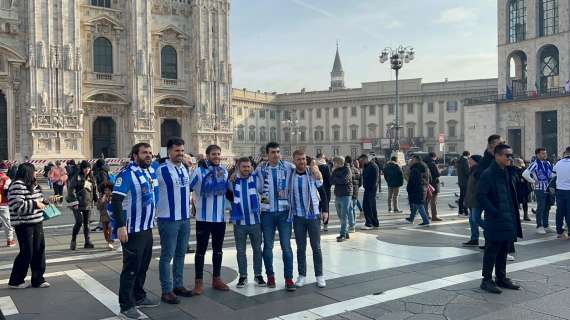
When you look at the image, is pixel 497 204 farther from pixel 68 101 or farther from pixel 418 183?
pixel 68 101

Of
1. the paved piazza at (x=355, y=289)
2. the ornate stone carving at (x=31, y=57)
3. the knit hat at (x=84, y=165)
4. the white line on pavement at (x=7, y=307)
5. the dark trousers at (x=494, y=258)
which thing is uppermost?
the ornate stone carving at (x=31, y=57)

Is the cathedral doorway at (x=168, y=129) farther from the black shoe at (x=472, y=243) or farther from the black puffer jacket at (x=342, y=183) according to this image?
the black shoe at (x=472, y=243)

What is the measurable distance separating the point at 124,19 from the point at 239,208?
34.6 meters

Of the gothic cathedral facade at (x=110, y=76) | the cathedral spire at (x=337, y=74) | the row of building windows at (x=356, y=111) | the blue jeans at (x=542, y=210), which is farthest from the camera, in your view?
the cathedral spire at (x=337, y=74)

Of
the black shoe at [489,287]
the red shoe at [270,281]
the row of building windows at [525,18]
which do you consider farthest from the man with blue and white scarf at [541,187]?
the row of building windows at [525,18]

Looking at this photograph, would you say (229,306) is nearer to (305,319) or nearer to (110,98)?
(305,319)

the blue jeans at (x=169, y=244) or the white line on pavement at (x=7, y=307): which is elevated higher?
the blue jeans at (x=169, y=244)

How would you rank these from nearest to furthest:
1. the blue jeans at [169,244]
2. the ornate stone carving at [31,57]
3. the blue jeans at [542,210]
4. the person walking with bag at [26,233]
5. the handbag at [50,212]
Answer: the blue jeans at [169,244]
the person walking with bag at [26,233]
the handbag at [50,212]
the blue jeans at [542,210]
the ornate stone carving at [31,57]

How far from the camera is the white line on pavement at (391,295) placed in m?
→ 5.79

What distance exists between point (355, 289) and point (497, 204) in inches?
89.7

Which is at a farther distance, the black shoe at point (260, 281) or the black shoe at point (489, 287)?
the black shoe at point (260, 281)

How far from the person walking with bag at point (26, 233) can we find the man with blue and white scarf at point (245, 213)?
2892 millimetres

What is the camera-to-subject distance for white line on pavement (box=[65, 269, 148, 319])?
6.24 meters

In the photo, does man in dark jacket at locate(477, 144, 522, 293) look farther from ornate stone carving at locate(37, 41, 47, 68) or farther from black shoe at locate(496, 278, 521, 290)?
ornate stone carving at locate(37, 41, 47, 68)
